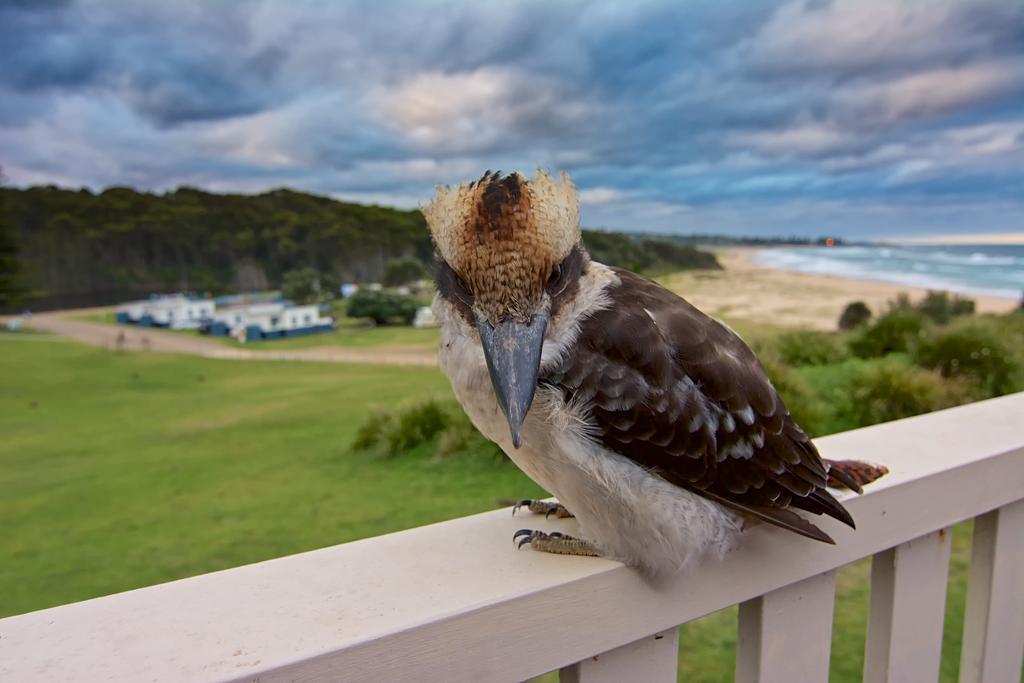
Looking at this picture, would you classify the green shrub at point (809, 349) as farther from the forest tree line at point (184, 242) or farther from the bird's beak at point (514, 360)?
the bird's beak at point (514, 360)

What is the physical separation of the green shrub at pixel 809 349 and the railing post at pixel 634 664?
434 cm

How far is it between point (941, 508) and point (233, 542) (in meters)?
2.38

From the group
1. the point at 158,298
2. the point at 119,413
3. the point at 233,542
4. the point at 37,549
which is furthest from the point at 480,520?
the point at 158,298

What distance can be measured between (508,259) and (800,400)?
A: 3.06 metres

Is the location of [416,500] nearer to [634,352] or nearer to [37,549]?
[37,549]

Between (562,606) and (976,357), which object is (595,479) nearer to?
(562,606)

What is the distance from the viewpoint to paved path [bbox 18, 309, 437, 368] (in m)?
4.98

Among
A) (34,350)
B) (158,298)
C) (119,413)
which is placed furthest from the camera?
(158,298)

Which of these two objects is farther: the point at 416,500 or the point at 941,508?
the point at 416,500

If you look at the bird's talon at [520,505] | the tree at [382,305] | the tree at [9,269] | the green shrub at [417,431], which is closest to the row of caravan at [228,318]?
the tree at [382,305]

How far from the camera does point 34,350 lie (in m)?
4.89

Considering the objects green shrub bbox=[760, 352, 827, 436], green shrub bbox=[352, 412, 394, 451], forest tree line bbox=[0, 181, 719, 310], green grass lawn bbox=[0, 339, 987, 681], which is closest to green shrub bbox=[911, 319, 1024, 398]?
green shrub bbox=[760, 352, 827, 436]

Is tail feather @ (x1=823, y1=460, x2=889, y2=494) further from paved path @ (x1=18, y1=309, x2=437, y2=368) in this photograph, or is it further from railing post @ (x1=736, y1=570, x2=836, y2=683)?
paved path @ (x1=18, y1=309, x2=437, y2=368)

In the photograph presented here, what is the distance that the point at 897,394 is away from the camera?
325 centimetres
